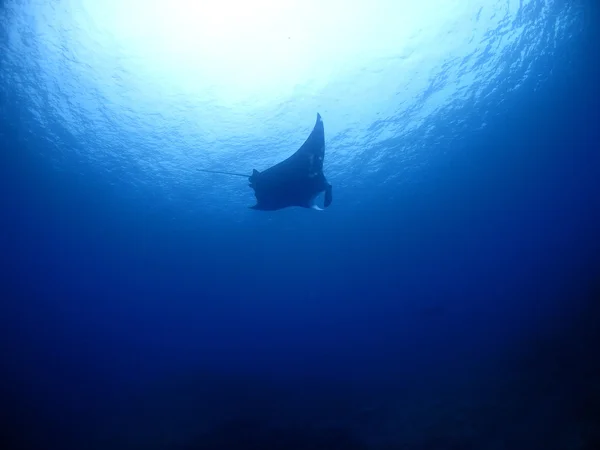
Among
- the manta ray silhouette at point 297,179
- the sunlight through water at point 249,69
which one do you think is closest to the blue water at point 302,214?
the sunlight through water at point 249,69

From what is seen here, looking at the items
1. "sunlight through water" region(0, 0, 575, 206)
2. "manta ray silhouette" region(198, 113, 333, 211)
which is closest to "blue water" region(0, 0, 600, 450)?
"sunlight through water" region(0, 0, 575, 206)

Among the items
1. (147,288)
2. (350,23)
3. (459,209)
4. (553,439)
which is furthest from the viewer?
(147,288)

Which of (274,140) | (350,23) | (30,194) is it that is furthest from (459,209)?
(30,194)

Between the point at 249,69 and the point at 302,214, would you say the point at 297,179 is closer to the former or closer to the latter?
the point at 249,69

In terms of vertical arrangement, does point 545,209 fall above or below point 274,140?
above

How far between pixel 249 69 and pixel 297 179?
701cm

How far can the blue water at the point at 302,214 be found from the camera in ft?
40.3

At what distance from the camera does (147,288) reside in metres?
35.8

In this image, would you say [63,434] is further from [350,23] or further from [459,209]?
[459,209]

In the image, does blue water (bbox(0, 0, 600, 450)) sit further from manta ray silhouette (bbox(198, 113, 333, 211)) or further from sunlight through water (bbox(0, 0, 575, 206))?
manta ray silhouette (bbox(198, 113, 333, 211))

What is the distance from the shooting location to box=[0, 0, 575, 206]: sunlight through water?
1133 centimetres

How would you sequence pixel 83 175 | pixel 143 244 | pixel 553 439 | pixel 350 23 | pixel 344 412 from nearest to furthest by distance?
pixel 553 439 < pixel 350 23 < pixel 344 412 < pixel 83 175 < pixel 143 244

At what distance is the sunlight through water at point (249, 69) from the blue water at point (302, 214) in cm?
9

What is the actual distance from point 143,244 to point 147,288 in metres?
9.13
